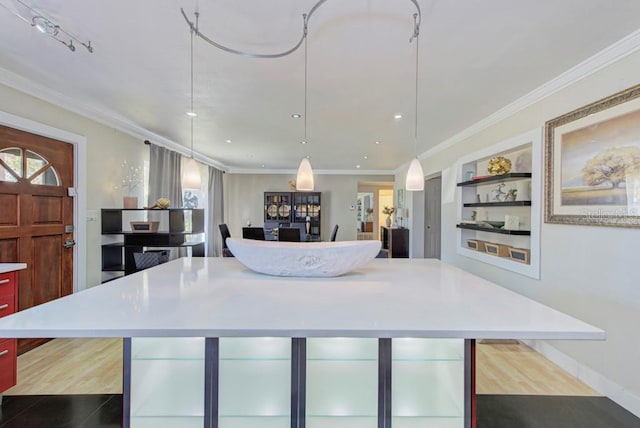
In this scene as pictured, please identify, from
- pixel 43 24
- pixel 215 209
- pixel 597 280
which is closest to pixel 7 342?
pixel 43 24

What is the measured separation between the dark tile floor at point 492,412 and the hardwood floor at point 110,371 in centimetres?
8

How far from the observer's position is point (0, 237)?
231 centimetres

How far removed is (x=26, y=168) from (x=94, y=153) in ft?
2.46

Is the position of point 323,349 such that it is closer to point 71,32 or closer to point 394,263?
point 394,263

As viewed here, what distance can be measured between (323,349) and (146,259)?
2548mm

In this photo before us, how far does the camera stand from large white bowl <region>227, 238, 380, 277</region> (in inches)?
64.3

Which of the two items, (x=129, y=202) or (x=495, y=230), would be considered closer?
(x=495, y=230)

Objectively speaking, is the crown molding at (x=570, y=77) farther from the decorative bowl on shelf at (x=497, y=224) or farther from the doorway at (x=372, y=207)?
the doorway at (x=372, y=207)

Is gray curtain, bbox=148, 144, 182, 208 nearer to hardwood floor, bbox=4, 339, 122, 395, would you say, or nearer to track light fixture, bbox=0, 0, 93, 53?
hardwood floor, bbox=4, 339, 122, 395

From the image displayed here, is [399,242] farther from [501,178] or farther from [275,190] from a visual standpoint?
[501,178]

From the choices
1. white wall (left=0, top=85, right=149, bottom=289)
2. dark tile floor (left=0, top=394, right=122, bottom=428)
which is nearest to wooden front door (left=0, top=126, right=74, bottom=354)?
white wall (left=0, top=85, right=149, bottom=289)

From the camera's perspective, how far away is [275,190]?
807 cm

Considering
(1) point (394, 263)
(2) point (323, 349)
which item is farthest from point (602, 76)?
(2) point (323, 349)

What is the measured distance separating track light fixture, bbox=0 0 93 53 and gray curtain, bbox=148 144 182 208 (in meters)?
2.51
